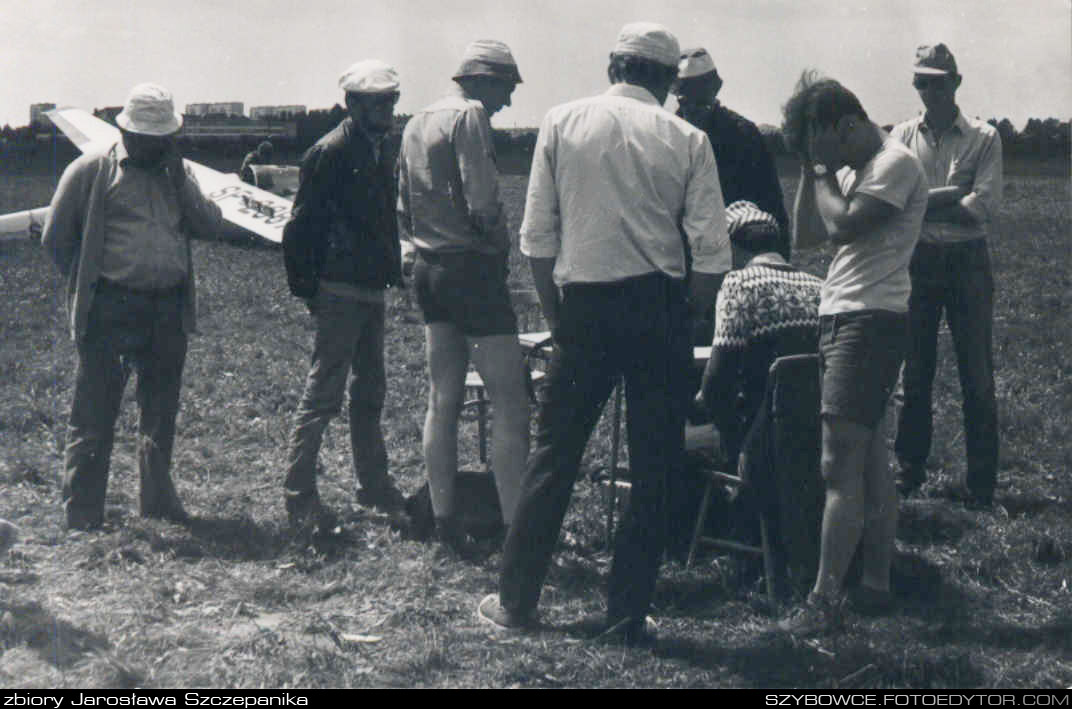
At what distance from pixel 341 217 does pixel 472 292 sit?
833 mm

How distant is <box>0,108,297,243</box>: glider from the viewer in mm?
15328

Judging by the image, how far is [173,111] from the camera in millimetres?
5262

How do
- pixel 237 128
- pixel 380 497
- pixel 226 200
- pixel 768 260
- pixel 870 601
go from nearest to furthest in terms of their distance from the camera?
pixel 870 601 < pixel 768 260 < pixel 380 497 < pixel 226 200 < pixel 237 128

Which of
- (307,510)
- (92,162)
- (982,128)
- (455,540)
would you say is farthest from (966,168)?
(92,162)

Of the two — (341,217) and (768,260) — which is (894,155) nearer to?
(768,260)

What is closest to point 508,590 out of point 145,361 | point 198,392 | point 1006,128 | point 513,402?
point 513,402

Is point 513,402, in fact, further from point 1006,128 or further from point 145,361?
point 1006,128

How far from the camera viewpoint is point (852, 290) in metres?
4.20

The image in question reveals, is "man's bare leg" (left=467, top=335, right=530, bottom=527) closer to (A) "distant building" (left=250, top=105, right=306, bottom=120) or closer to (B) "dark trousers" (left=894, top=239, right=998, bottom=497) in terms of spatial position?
(B) "dark trousers" (left=894, top=239, right=998, bottom=497)

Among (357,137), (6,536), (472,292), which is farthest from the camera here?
(357,137)

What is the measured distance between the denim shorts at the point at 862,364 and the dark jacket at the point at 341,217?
2.08m

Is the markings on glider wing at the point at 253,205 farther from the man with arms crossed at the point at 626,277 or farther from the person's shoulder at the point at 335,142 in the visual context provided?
the man with arms crossed at the point at 626,277

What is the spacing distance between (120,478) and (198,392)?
5.96 ft
